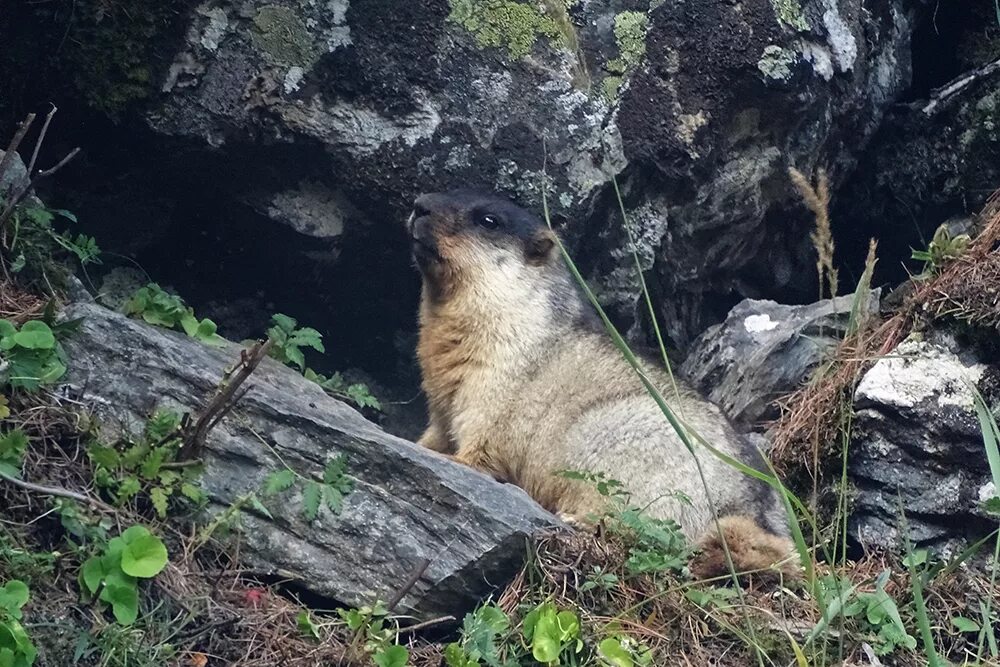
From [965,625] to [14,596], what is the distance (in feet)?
13.9

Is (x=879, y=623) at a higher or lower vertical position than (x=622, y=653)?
higher

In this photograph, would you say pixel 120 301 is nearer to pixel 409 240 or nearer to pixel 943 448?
pixel 409 240

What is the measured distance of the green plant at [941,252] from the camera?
6680 mm

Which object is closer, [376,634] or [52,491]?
[52,491]

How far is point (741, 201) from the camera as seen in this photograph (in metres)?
7.66

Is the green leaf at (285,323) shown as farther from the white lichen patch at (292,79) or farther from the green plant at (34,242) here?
the white lichen patch at (292,79)

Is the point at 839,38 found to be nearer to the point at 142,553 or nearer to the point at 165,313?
the point at 165,313

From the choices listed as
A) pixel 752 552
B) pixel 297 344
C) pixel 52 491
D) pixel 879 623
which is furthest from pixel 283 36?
pixel 879 623

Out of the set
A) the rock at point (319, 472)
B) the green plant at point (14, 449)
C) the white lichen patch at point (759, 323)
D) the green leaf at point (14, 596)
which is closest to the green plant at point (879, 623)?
the rock at point (319, 472)

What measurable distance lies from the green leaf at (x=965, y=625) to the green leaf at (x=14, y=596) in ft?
13.7

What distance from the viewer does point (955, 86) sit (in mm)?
7844

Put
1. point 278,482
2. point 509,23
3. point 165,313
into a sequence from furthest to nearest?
point 509,23, point 165,313, point 278,482

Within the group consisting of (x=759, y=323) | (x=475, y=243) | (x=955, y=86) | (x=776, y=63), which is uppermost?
(x=955, y=86)

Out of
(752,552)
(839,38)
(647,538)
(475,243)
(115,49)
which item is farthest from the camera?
(839,38)
